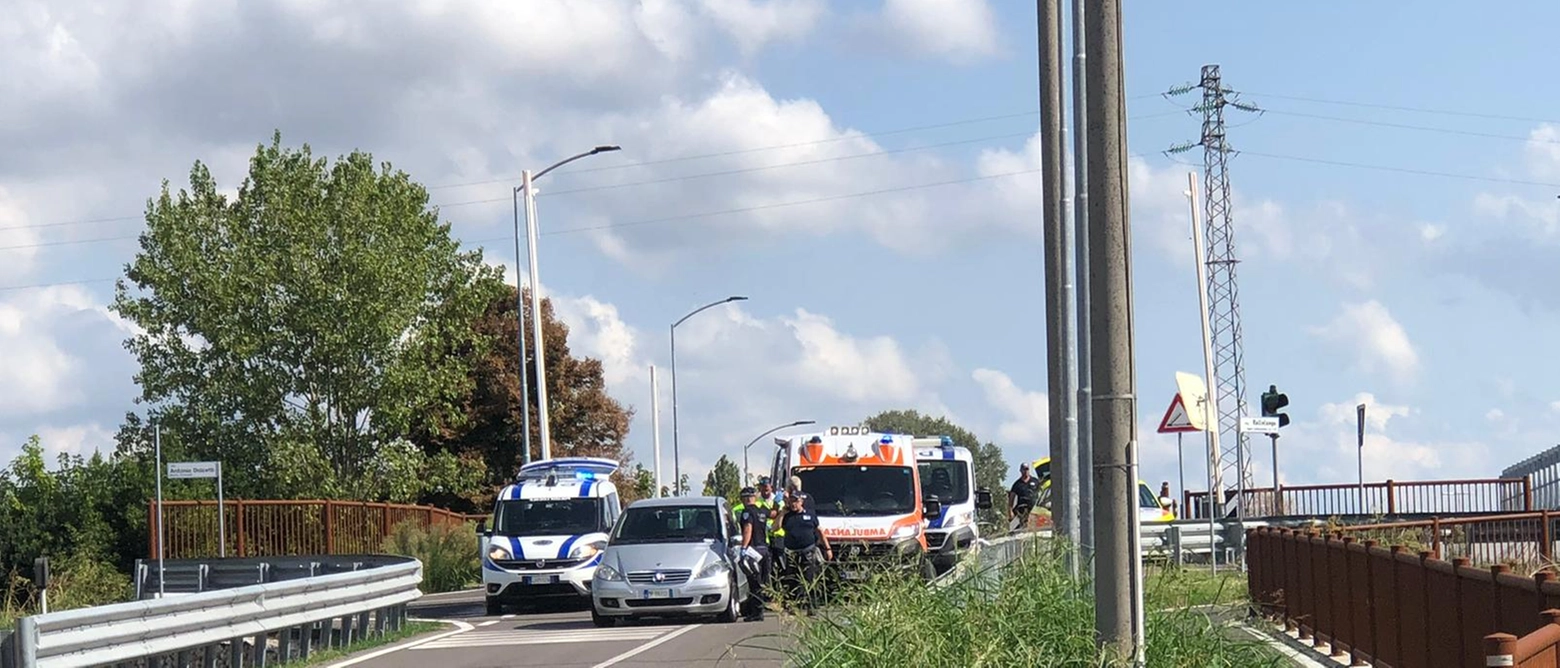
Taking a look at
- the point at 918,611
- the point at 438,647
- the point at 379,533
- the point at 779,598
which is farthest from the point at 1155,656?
the point at 379,533

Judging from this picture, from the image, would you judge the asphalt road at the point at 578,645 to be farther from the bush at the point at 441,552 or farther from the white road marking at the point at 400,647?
the bush at the point at 441,552

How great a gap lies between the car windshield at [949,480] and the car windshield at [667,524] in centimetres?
848

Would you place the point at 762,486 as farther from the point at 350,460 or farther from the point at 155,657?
the point at 350,460

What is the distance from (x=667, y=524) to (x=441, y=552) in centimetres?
1423

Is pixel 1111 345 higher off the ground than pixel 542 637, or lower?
higher

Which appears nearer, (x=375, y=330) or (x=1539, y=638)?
(x=1539, y=638)

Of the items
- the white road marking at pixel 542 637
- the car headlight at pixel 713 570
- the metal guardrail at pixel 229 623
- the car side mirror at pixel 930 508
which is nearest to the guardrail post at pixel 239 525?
the car side mirror at pixel 930 508

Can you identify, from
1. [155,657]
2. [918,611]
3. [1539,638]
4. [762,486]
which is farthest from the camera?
[762,486]

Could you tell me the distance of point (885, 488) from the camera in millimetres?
29344

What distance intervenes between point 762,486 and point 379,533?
18.9m

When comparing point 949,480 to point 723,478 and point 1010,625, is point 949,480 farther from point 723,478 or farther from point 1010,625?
point 723,478

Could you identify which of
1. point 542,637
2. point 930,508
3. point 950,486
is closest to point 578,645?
point 542,637

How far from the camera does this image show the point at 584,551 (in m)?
27.7

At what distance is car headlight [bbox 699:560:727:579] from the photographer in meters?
23.5
